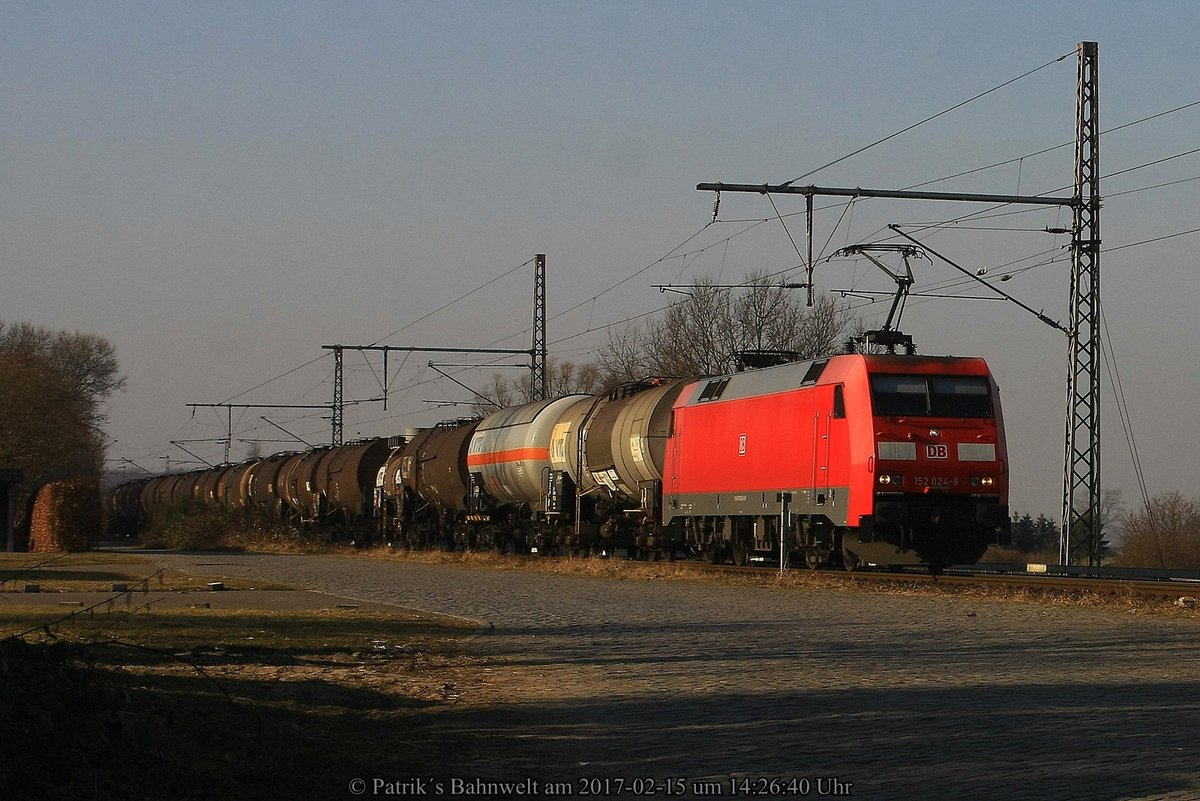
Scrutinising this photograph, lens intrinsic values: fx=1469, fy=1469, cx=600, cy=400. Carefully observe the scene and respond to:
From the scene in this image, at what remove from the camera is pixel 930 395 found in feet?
74.9

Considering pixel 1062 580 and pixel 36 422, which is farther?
pixel 36 422

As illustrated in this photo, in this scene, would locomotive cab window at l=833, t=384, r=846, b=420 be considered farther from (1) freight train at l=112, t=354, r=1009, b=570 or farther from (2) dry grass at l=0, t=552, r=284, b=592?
(2) dry grass at l=0, t=552, r=284, b=592

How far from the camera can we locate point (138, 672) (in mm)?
10906

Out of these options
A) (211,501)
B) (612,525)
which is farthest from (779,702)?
(211,501)

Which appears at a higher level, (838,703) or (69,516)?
(69,516)

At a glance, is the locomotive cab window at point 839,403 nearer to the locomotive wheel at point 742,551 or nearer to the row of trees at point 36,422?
the locomotive wheel at point 742,551

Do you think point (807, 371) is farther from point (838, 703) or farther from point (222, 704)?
point (222, 704)

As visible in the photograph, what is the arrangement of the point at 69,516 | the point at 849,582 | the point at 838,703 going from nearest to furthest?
the point at 838,703
the point at 849,582
the point at 69,516

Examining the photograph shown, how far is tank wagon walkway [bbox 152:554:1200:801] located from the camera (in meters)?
7.32

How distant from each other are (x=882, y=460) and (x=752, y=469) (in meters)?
4.19

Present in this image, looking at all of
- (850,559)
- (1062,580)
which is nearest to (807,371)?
(850,559)

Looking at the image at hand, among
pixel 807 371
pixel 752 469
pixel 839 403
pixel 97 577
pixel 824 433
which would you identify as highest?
pixel 807 371

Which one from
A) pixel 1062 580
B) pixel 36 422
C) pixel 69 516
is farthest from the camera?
pixel 36 422

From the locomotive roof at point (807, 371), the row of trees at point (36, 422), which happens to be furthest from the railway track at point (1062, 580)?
the row of trees at point (36, 422)
